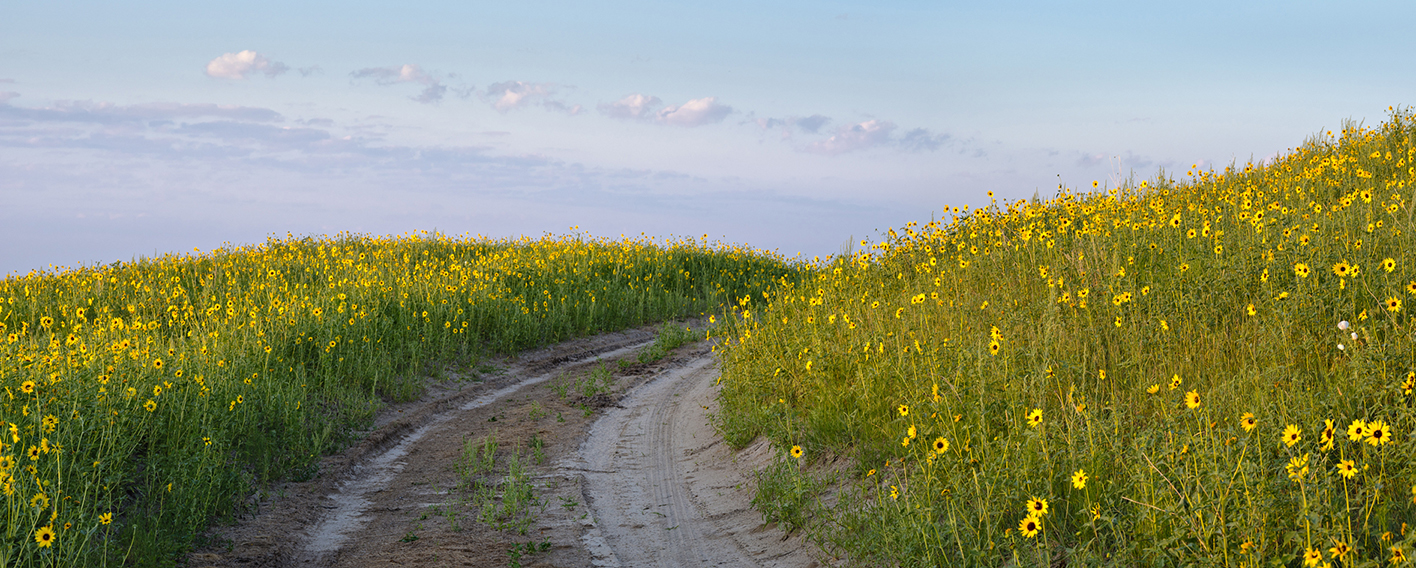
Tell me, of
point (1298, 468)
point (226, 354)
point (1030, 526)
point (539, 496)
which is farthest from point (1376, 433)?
point (226, 354)

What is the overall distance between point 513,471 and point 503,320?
618cm

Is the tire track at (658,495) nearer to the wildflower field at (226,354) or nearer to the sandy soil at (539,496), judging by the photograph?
the sandy soil at (539,496)

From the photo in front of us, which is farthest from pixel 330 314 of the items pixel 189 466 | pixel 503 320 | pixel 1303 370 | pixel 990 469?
pixel 1303 370

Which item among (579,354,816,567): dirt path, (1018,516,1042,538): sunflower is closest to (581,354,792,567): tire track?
(579,354,816,567): dirt path

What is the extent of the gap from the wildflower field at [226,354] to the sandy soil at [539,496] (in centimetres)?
41

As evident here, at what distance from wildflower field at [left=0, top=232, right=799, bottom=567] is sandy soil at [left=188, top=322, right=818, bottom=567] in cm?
41

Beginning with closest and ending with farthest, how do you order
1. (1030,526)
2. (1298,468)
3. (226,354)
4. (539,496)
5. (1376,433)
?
1. (1376,433)
2. (1298,468)
3. (1030,526)
4. (539,496)
5. (226,354)

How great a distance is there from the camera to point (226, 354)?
803cm

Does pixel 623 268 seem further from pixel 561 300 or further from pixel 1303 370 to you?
pixel 1303 370

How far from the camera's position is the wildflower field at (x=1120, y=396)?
3.61 metres

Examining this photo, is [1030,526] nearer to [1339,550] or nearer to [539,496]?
[1339,550]

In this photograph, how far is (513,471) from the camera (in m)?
6.47

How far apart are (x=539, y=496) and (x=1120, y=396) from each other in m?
4.07

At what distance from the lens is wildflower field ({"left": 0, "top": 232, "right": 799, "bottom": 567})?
4.92 m
